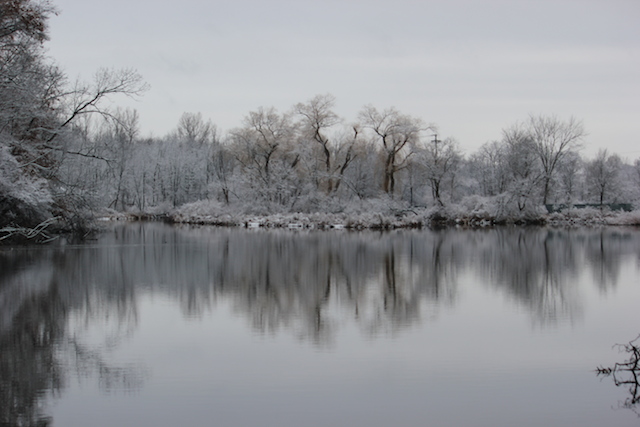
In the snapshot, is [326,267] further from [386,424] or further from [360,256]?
[386,424]

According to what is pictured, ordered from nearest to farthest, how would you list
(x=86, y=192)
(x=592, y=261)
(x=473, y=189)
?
(x=592, y=261), (x=86, y=192), (x=473, y=189)

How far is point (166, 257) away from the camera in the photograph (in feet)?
59.7

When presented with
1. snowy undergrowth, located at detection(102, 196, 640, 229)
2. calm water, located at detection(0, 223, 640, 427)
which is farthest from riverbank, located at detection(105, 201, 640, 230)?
calm water, located at detection(0, 223, 640, 427)

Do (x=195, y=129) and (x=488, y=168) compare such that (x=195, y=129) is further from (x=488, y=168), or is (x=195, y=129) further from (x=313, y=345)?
(x=313, y=345)

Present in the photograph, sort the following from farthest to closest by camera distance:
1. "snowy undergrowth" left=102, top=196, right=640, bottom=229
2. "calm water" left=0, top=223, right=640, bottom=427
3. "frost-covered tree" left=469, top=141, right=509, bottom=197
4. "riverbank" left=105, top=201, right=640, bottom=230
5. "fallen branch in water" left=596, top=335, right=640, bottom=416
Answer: "frost-covered tree" left=469, top=141, right=509, bottom=197 < "snowy undergrowth" left=102, top=196, right=640, bottom=229 < "riverbank" left=105, top=201, right=640, bottom=230 < "fallen branch in water" left=596, top=335, right=640, bottom=416 < "calm water" left=0, top=223, right=640, bottom=427

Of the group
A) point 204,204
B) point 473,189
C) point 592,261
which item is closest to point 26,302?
point 592,261

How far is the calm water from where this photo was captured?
521 cm

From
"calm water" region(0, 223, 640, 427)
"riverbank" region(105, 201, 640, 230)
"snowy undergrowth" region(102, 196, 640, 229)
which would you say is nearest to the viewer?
"calm water" region(0, 223, 640, 427)

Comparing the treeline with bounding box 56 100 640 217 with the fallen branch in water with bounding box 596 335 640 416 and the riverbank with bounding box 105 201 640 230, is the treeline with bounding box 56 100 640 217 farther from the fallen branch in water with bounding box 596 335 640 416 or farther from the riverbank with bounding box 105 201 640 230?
the fallen branch in water with bounding box 596 335 640 416

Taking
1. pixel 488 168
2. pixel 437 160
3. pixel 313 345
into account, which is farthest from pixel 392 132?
pixel 313 345

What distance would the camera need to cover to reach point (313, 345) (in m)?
7.41

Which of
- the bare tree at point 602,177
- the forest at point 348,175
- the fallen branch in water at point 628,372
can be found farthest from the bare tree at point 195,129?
the fallen branch in water at point 628,372

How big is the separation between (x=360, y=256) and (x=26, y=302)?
34.8 ft

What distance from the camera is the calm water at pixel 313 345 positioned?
5.21m
